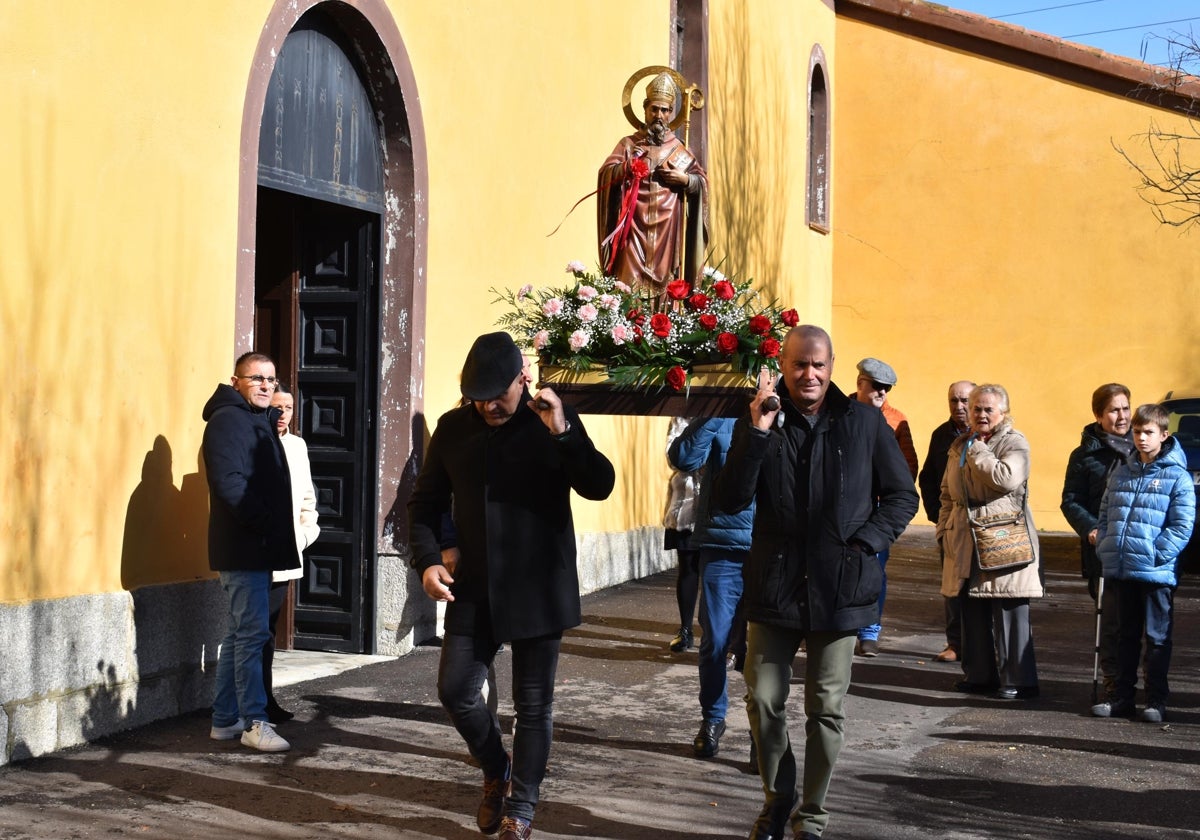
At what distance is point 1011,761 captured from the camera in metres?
7.23

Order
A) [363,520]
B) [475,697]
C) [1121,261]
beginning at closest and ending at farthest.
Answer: [475,697]
[363,520]
[1121,261]

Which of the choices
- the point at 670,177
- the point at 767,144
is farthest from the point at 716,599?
the point at 767,144

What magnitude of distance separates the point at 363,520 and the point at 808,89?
41.4ft

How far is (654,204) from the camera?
8914 millimetres

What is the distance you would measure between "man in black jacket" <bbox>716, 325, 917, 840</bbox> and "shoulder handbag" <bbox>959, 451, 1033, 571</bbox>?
136 inches

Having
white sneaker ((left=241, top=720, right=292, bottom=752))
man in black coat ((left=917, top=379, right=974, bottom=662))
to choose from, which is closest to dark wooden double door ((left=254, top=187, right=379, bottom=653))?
white sneaker ((left=241, top=720, right=292, bottom=752))

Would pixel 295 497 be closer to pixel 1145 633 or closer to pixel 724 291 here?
pixel 724 291

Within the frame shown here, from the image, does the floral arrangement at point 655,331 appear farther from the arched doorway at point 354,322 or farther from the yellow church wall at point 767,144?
the yellow church wall at point 767,144

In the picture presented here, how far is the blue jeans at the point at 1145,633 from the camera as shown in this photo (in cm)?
828

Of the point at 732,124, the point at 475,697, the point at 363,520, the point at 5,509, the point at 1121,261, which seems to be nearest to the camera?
the point at 475,697

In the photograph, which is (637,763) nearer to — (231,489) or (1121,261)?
(231,489)

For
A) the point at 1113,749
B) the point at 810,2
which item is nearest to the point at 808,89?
the point at 810,2

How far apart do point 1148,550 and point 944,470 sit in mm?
2242

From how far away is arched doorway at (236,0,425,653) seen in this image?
10.0m
